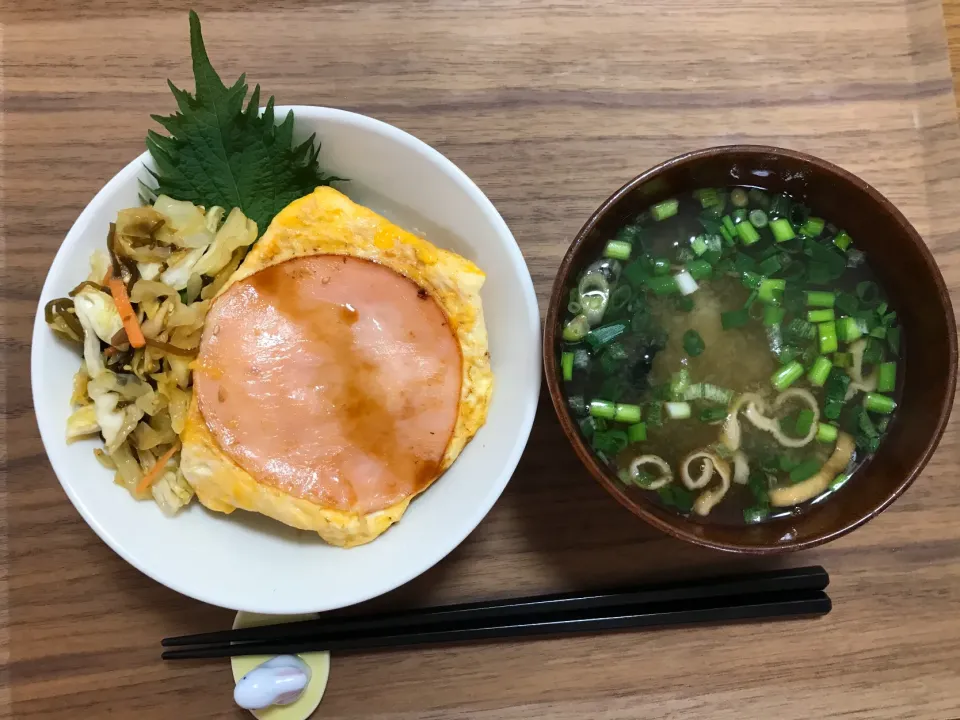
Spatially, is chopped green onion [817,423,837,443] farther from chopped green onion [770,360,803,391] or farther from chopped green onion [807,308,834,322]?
chopped green onion [807,308,834,322]

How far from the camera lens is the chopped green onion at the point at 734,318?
1.68 metres

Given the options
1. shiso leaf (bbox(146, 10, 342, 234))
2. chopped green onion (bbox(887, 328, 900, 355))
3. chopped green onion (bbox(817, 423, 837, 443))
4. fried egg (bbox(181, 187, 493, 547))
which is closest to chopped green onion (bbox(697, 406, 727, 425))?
chopped green onion (bbox(817, 423, 837, 443))

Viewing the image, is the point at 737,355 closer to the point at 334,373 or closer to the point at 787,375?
the point at 787,375

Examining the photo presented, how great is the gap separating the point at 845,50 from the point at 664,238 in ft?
2.86

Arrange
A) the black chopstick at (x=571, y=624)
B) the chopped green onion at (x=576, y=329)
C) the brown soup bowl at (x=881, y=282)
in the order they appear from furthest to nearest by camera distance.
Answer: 1. the black chopstick at (x=571, y=624)
2. the chopped green onion at (x=576, y=329)
3. the brown soup bowl at (x=881, y=282)

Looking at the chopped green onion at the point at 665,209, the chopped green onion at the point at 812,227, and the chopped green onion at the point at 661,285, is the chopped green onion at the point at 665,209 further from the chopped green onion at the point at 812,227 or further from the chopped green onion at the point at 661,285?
the chopped green onion at the point at 812,227

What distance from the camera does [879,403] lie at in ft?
5.44

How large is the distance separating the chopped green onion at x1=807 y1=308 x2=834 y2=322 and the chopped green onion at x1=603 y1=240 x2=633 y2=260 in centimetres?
49

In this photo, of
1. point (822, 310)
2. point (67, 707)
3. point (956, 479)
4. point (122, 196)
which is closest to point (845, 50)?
point (822, 310)

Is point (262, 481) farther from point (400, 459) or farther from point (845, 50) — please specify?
point (845, 50)

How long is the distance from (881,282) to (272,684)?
186cm

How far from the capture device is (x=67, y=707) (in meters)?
1.78

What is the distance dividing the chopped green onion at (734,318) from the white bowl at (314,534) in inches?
20.4

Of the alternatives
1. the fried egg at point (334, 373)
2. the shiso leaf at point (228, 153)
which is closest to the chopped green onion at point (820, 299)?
the fried egg at point (334, 373)
